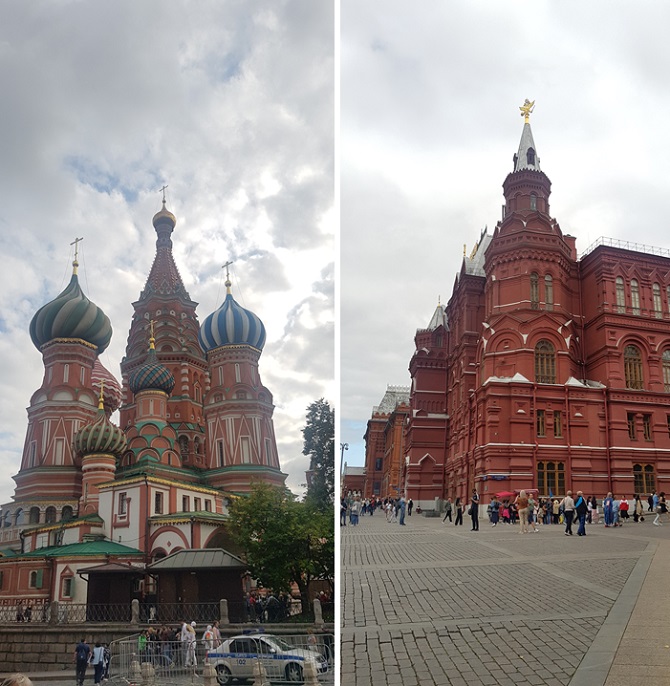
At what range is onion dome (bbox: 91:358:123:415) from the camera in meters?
5.20

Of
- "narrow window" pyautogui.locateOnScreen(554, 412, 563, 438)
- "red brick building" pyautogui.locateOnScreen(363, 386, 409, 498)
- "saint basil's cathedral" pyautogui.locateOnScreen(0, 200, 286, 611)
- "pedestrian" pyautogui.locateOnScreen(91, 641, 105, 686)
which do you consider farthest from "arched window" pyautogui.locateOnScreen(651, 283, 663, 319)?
"red brick building" pyautogui.locateOnScreen(363, 386, 409, 498)

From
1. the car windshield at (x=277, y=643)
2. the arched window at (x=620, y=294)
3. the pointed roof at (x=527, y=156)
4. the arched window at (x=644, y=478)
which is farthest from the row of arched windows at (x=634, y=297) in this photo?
the car windshield at (x=277, y=643)

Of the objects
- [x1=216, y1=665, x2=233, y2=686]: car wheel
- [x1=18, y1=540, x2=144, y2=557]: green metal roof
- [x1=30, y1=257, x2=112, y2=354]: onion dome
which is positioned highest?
[x1=30, y1=257, x2=112, y2=354]: onion dome

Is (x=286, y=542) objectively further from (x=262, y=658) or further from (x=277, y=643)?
(x=262, y=658)

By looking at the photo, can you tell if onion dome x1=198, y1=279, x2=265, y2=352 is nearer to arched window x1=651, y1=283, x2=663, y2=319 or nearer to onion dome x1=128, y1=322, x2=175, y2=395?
onion dome x1=128, y1=322, x2=175, y2=395

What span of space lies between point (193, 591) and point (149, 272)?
6.53 ft

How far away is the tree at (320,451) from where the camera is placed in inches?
174

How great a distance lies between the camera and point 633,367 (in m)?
26.4

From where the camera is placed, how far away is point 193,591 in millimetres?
4375

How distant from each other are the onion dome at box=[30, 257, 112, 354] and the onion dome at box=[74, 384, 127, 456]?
0.76 metres

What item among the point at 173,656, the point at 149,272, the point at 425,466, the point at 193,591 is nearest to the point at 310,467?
the point at 193,591

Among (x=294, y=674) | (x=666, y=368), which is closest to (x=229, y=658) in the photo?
(x=294, y=674)

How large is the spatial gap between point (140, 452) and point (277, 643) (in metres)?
2.07

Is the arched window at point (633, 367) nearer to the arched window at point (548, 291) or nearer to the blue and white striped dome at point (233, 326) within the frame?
the arched window at point (548, 291)
